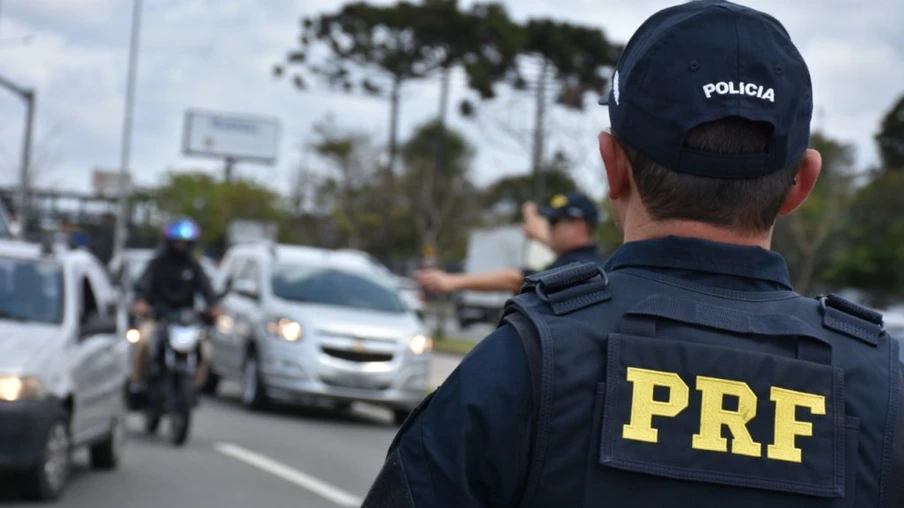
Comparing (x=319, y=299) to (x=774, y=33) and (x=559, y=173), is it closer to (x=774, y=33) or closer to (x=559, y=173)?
(x=774, y=33)

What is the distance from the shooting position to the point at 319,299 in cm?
1639

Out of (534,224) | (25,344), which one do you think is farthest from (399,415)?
(534,224)

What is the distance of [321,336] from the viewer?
15.4 meters

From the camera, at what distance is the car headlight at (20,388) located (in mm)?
8359

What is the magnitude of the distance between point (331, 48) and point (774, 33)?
48316mm

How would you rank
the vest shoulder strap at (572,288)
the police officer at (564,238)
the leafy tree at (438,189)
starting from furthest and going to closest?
the leafy tree at (438,189) → the police officer at (564,238) → the vest shoulder strap at (572,288)

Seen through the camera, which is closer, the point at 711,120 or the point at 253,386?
the point at 711,120

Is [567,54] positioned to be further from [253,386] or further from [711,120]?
[711,120]

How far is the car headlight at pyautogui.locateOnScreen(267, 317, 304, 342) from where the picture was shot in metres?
15.5

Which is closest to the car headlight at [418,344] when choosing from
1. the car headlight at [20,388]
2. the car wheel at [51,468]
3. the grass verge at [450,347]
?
the car wheel at [51,468]

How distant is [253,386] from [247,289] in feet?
3.49

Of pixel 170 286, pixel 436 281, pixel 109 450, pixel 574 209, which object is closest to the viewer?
pixel 436 281

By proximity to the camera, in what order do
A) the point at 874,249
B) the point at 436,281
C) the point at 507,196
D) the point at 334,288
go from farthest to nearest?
the point at 507,196 < the point at 874,249 < the point at 334,288 < the point at 436,281

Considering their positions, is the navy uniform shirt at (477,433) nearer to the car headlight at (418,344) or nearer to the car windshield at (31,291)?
the car windshield at (31,291)
